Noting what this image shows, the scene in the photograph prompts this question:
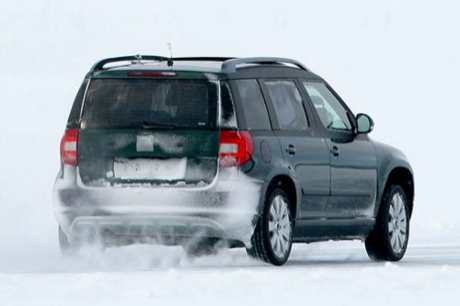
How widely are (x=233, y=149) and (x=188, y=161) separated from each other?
1.14 feet

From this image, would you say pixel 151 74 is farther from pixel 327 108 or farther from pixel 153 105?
pixel 327 108

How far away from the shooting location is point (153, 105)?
1109 centimetres

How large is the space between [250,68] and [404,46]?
153 ft

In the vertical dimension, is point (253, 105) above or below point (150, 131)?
above

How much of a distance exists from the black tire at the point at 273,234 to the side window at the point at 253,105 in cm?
53

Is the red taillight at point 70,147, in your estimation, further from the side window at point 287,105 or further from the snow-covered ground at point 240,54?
the side window at point 287,105

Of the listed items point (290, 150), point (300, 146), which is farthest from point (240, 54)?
point (290, 150)

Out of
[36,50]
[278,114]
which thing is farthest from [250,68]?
[36,50]

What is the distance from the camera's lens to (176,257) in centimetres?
1254

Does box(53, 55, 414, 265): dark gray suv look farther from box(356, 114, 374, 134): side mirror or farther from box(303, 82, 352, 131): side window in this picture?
box(356, 114, 374, 134): side mirror

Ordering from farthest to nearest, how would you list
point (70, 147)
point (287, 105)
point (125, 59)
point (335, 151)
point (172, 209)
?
point (335, 151), point (287, 105), point (125, 59), point (70, 147), point (172, 209)

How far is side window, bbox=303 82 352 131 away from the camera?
1238 cm

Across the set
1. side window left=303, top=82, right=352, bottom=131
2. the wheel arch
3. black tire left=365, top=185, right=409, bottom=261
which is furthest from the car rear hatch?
the wheel arch

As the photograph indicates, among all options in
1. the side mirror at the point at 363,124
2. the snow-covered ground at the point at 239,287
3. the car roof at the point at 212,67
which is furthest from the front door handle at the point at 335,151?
the snow-covered ground at the point at 239,287
